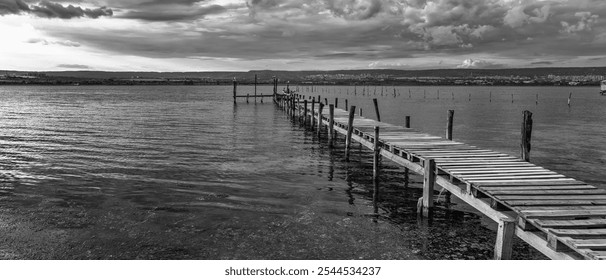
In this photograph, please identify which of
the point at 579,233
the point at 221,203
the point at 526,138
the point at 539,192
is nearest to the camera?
the point at 579,233

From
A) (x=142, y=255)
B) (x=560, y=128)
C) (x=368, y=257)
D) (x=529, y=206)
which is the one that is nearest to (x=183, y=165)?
(x=142, y=255)

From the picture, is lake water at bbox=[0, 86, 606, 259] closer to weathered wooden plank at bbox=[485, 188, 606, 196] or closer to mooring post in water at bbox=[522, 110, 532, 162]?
weathered wooden plank at bbox=[485, 188, 606, 196]

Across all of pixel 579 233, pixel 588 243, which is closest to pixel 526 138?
pixel 579 233

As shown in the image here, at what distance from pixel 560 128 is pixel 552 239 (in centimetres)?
3472

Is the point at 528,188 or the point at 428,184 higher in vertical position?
the point at 528,188

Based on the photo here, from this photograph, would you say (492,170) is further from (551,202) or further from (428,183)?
(551,202)

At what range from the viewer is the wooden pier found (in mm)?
7637

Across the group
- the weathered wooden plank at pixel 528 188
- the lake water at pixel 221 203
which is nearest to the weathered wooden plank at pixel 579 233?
the weathered wooden plank at pixel 528 188

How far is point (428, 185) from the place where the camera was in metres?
12.9

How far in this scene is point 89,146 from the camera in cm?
2522

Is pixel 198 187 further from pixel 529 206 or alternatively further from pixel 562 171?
pixel 562 171

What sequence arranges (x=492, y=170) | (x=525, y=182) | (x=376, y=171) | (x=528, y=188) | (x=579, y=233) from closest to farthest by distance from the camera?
(x=579, y=233)
(x=528, y=188)
(x=525, y=182)
(x=492, y=170)
(x=376, y=171)

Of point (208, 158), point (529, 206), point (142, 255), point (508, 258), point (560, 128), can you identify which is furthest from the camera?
point (560, 128)

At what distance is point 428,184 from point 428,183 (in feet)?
0.11
